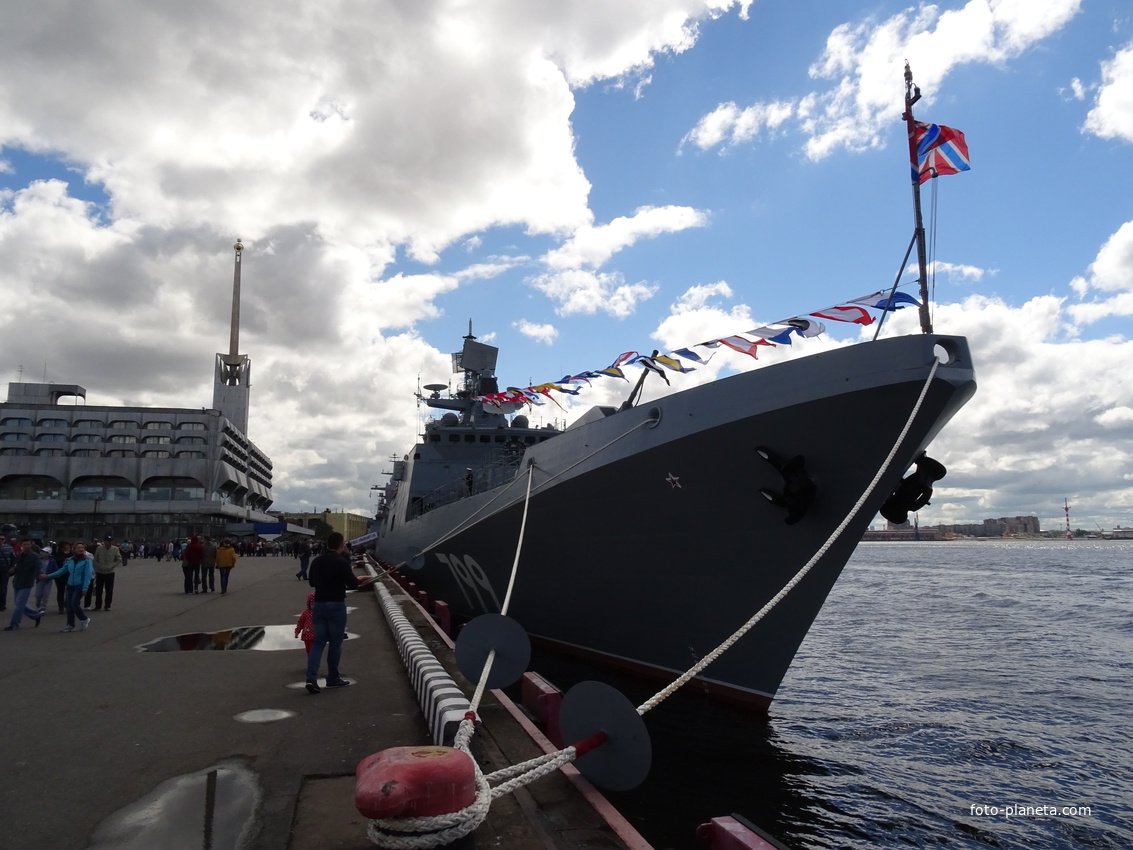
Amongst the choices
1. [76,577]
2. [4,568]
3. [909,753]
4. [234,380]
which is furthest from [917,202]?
[234,380]

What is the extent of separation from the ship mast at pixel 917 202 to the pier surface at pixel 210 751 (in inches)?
198

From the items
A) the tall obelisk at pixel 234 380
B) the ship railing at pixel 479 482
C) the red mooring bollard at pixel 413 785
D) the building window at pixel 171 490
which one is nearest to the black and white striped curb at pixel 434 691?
the red mooring bollard at pixel 413 785

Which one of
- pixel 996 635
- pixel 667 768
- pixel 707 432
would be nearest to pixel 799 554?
pixel 707 432

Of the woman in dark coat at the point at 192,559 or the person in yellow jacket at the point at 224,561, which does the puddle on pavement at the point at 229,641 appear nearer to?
the woman in dark coat at the point at 192,559

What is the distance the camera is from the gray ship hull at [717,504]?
6105 millimetres

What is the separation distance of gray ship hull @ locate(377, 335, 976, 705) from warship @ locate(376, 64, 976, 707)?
0.02 m

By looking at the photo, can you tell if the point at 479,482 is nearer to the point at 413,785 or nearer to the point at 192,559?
the point at 192,559

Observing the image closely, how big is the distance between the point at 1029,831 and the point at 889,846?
132 cm

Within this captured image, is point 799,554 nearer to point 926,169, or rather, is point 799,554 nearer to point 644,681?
point 644,681

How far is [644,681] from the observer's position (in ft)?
27.7

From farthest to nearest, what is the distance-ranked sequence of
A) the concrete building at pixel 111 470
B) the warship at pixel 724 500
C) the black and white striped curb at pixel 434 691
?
1. the concrete building at pixel 111 470
2. the warship at pixel 724 500
3. the black and white striped curb at pixel 434 691

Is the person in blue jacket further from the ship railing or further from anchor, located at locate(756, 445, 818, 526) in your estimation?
anchor, located at locate(756, 445, 818, 526)

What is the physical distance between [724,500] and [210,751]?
4862mm

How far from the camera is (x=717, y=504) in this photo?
705 centimetres
